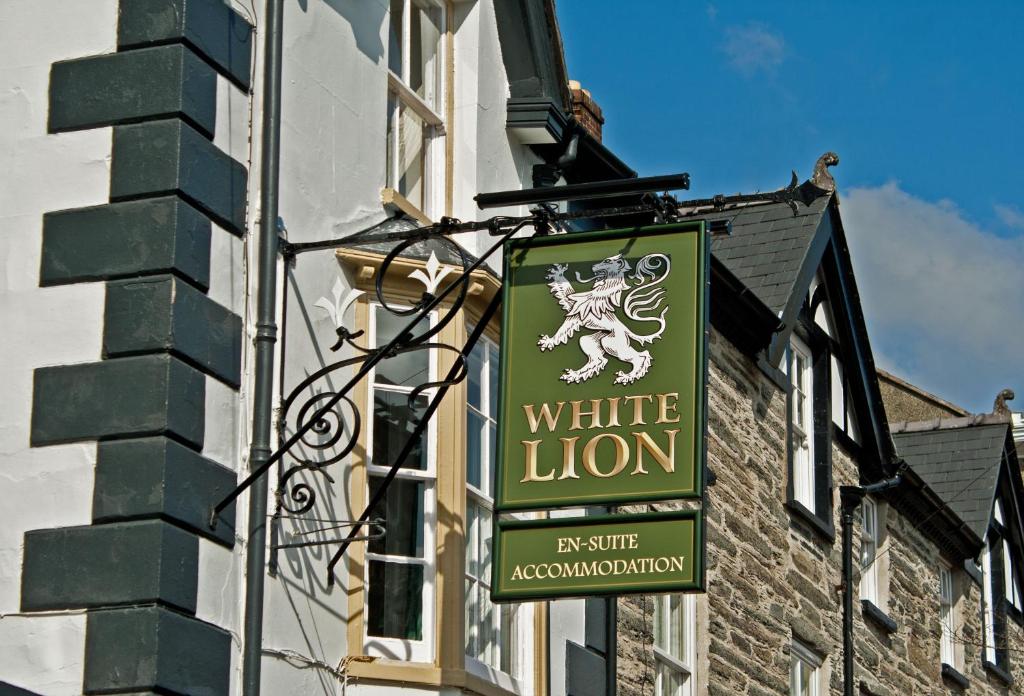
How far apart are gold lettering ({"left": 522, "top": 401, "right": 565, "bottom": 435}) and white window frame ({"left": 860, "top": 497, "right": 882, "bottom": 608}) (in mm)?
10357

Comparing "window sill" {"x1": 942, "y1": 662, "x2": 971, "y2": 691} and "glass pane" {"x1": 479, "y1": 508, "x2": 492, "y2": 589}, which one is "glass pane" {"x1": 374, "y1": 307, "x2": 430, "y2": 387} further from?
"window sill" {"x1": 942, "y1": 662, "x2": 971, "y2": 691}

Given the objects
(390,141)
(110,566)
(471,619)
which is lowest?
(110,566)

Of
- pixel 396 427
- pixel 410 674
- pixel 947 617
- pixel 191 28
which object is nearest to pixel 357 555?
pixel 410 674

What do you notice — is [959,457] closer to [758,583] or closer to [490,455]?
[758,583]


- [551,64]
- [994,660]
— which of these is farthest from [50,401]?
[994,660]

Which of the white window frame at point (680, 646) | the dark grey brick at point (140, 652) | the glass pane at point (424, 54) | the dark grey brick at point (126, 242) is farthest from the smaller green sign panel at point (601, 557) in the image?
the white window frame at point (680, 646)

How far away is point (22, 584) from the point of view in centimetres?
905

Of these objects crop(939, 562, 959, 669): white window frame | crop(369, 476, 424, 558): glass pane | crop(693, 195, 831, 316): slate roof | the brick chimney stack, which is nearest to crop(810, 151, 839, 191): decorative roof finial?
crop(693, 195, 831, 316): slate roof

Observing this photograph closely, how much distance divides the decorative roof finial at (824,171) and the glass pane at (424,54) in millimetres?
6357

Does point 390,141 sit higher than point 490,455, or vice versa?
point 390,141

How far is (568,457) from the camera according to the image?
9.53 metres

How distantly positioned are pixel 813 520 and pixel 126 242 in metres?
9.55

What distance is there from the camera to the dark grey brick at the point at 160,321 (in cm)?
929

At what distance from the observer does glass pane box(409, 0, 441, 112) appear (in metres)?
12.2
